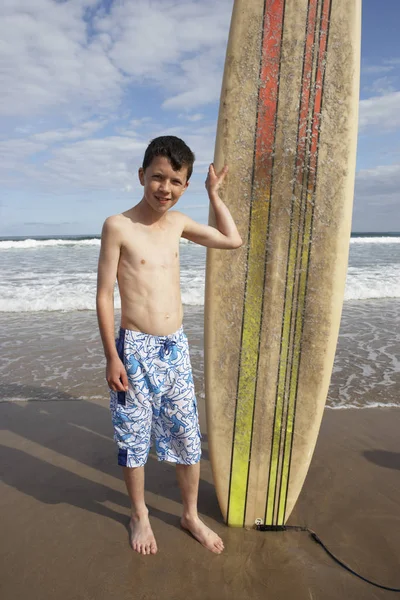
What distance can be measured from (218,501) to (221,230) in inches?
50.3

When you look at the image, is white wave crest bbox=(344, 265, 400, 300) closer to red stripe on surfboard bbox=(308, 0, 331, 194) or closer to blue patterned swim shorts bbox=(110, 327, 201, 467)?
red stripe on surfboard bbox=(308, 0, 331, 194)

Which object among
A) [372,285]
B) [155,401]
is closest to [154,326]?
[155,401]

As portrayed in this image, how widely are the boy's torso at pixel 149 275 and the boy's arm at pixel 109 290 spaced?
0.04 metres

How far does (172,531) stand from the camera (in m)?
1.89

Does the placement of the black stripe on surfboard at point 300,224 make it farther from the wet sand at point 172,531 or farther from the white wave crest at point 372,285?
the white wave crest at point 372,285

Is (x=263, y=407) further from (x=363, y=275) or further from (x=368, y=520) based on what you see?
(x=363, y=275)

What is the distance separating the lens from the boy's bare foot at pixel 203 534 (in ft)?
5.79

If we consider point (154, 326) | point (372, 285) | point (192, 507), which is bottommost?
point (192, 507)

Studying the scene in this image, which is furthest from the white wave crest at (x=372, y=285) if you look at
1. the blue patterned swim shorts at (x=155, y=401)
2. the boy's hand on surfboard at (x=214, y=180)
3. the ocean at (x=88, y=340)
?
the blue patterned swim shorts at (x=155, y=401)

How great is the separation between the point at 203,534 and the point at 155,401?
61 centimetres

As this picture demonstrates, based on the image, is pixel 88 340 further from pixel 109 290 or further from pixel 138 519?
pixel 109 290

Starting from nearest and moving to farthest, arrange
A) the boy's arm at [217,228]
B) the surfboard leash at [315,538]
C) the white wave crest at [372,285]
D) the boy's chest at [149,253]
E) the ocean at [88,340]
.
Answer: the surfboard leash at [315,538] → the boy's chest at [149,253] → the boy's arm at [217,228] → the ocean at [88,340] → the white wave crest at [372,285]

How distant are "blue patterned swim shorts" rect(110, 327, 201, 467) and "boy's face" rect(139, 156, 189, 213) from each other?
1.75 feet

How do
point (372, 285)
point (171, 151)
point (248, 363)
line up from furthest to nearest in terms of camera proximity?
point (372, 285) → point (248, 363) → point (171, 151)
